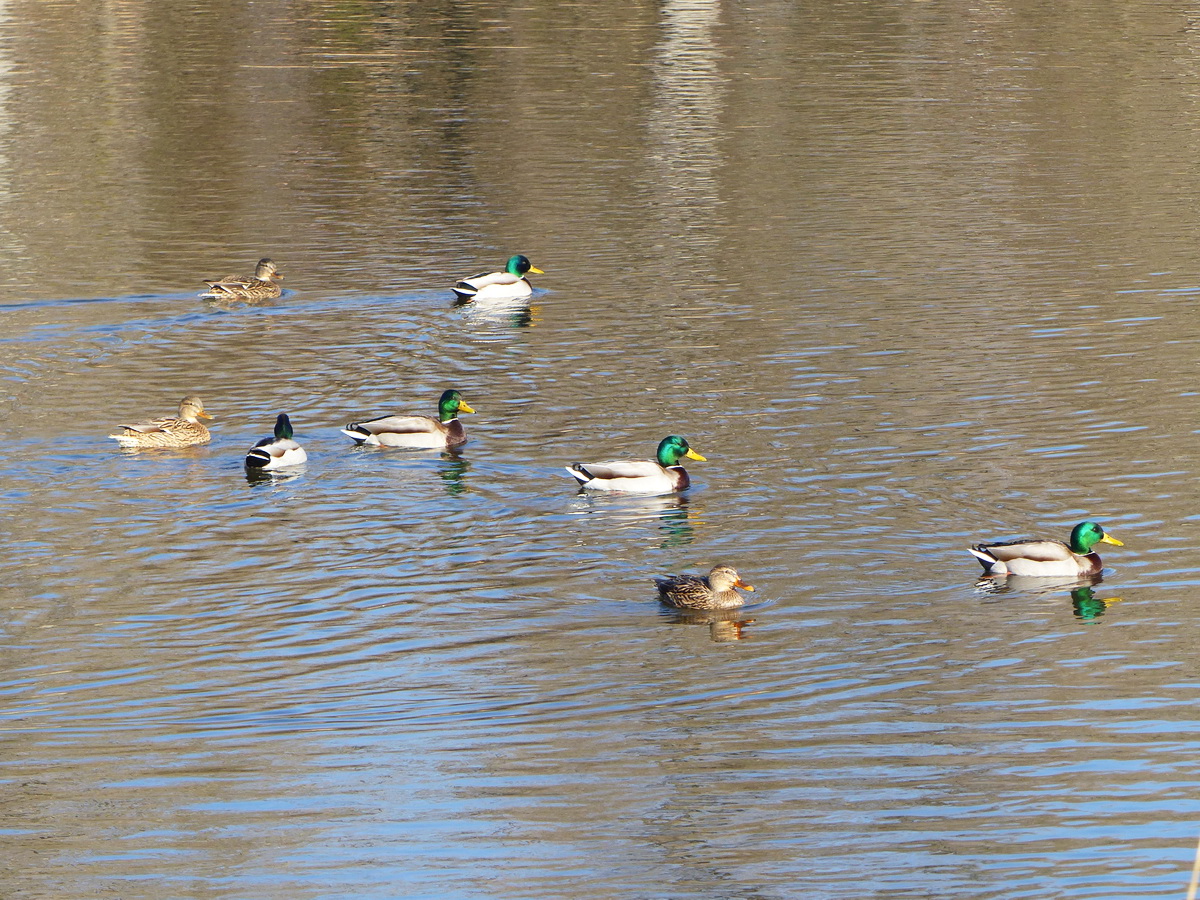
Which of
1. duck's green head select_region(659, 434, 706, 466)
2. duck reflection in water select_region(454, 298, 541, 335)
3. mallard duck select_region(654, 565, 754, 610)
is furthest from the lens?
duck reflection in water select_region(454, 298, 541, 335)

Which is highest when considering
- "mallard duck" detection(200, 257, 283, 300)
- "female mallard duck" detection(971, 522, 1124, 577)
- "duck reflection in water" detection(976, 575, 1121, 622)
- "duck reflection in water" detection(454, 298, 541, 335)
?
"mallard duck" detection(200, 257, 283, 300)

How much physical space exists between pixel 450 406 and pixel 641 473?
314cm

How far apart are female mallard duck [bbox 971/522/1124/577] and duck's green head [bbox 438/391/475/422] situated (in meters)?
6.60

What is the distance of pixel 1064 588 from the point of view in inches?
605

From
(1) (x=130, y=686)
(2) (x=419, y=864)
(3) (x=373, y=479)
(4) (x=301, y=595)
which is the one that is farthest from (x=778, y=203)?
(2) (x=419, y=864)

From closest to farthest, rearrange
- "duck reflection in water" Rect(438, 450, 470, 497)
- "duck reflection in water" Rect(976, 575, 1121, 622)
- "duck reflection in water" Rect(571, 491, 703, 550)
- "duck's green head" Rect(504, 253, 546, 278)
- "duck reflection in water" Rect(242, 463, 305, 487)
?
1. "duck reflection in water" Rect(976, 575, 1121, 622)
2. "duck reflection in water" Rect(571, 491, 703, 550)
3. "duck reflection in water" Rect(438, 450, 470, 497)
4. "duck reflection in water" Rect(242, 463, 305, 487)
5. "duck's green head" Rect(504, 253, 546, 278)

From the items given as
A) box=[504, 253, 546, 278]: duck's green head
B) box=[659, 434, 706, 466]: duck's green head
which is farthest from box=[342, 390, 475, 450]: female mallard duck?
box=[504, 253, 546, 278]: duck's green head

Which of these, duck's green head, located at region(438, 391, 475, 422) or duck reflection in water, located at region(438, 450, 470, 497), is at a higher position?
duck's green head, located at region(438, 391, 475, 422)

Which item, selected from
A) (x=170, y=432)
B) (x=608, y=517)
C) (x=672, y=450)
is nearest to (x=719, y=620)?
(x=608, y=517)

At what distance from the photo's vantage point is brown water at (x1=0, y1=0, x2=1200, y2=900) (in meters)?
10.9

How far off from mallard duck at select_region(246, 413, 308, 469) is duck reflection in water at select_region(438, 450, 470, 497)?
4.67 feet

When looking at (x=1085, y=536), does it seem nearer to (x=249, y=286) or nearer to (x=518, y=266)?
(x=518, y=266)

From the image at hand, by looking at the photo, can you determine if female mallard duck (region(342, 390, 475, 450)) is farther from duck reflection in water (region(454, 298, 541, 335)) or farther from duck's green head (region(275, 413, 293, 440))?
duck reflection in water (region(454, 298, 541, 335))

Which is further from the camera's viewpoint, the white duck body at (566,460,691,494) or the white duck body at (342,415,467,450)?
the white duck body at (342,415,467,450)
